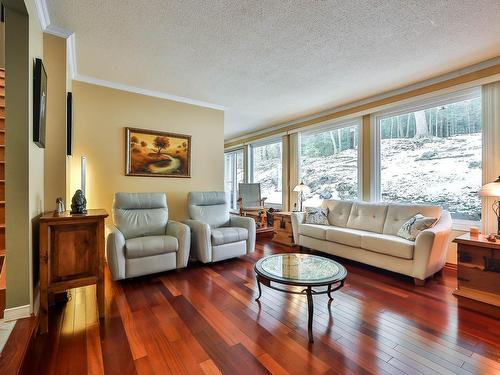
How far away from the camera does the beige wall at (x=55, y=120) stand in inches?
95.0

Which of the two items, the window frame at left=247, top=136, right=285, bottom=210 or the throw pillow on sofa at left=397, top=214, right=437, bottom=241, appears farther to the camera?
the window frame at left=247, top=136, right=285, bottom=210

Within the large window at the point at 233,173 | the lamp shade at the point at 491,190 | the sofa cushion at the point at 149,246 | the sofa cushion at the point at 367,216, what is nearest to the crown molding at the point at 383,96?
the large window at the point at 233,173

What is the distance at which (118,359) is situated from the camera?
1541 millimetres

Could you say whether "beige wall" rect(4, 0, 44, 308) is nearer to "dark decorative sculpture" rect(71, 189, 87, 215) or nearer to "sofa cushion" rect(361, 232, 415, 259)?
"dark decorative sculpture" rect(71, 189, 87, 215)

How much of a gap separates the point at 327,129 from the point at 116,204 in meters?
3.85

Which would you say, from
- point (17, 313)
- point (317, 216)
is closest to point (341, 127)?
point (317, 216)

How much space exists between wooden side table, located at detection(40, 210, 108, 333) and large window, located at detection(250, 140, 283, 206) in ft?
14.4

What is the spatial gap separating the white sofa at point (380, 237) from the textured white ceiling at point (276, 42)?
1778 mm

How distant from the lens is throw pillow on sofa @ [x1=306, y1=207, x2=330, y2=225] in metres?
4.02

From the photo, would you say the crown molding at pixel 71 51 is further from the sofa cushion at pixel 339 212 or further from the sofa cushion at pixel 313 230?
the sofa cushion at pixel 339 212

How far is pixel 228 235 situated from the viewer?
3.38 meters

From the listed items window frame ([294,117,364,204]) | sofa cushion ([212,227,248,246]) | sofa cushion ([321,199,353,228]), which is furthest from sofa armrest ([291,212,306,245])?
window frame ([294,117,364,204])

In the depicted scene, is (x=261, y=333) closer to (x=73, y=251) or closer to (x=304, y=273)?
(x=304, y=273)

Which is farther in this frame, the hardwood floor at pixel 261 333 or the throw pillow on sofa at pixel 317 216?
the throw pillow on sofa at pixel 317 216
